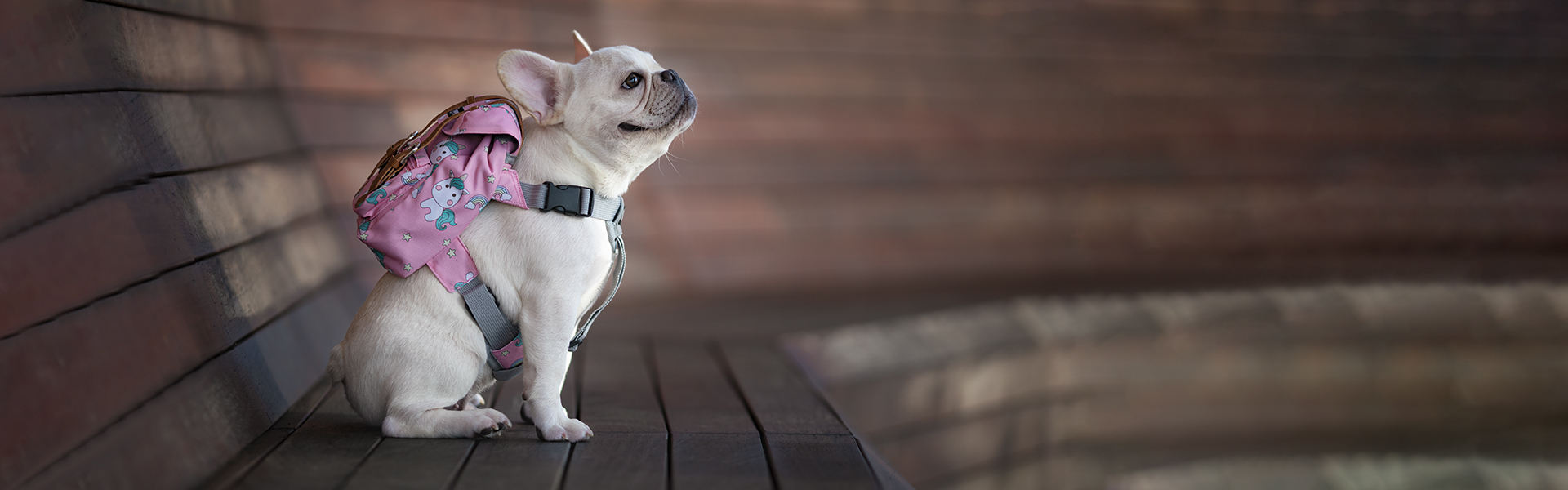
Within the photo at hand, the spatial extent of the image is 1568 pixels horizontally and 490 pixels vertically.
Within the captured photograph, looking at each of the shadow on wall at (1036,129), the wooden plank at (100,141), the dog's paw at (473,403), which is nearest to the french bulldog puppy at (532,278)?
the dog's paw at (473,403)

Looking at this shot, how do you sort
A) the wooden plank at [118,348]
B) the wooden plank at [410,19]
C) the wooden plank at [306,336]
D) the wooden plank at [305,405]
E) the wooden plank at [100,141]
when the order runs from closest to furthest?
the wooden plank at [118,348], the wooden plank at [100,141], the wooden plank at [305,405], the wooden plank at [306,336], the wooden plank at [410,19]

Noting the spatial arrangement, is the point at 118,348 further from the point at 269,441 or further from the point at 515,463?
the point at 515,463

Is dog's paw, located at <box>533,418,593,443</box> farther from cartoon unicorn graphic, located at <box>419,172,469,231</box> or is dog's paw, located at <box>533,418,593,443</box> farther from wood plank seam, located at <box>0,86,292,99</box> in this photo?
wood plank seam, located at <box>0,86,292,99</box>

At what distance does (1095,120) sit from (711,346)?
94.0 inches

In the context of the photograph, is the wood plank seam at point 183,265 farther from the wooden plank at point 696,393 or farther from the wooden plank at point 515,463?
the wooden plank at point 696,393

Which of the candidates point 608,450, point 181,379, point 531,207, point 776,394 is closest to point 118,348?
point 181,379

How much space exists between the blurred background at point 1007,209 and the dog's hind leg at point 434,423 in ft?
0.84

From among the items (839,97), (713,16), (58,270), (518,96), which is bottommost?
(58,270)

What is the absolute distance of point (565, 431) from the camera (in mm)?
1621

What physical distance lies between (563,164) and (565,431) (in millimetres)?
472

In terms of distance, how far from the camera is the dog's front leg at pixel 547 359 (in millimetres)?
1562

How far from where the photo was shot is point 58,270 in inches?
47.9

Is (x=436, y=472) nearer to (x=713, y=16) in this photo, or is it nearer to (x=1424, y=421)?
(x=713, y=16)

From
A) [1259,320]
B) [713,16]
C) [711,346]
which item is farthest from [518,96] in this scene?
[1259,320]
